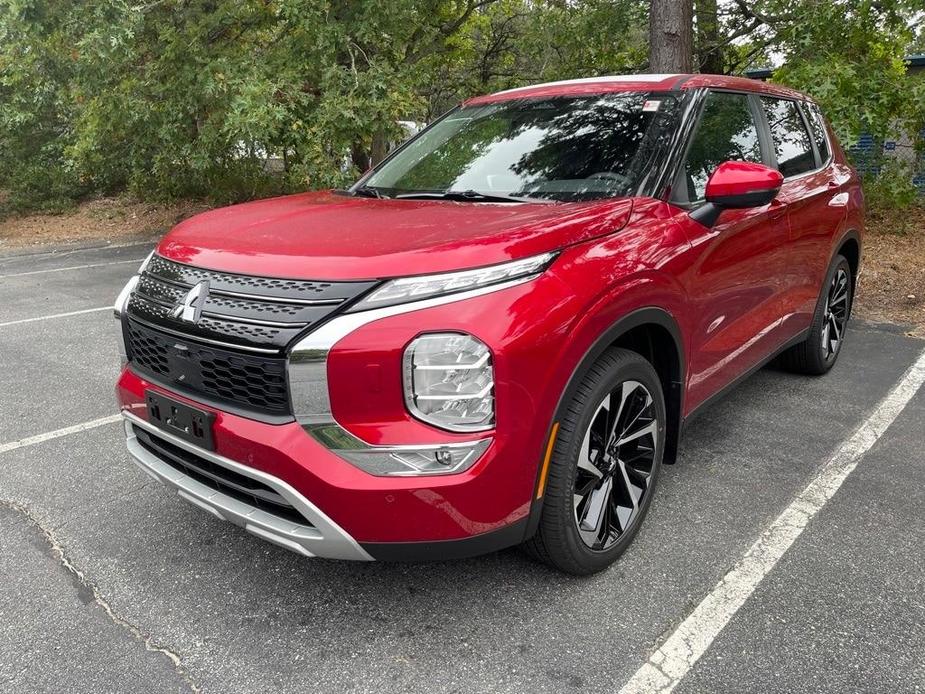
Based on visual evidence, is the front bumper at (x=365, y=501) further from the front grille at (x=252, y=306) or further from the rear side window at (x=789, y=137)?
the rear side window at (x=789, y=137)

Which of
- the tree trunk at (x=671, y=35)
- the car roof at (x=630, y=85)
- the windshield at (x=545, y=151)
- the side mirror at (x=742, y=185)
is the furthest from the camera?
the tree trunk at (x=671, y=35)

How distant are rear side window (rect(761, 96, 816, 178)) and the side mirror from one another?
1074 mm

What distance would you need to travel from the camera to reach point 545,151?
303 centimetres

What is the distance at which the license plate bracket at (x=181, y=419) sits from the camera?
2.21m

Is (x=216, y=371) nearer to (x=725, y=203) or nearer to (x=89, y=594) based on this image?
(x=89, y=594)

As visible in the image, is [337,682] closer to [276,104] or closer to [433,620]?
[433,620]

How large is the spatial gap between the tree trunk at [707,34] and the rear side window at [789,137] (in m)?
8.51

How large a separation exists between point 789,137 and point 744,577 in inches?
101

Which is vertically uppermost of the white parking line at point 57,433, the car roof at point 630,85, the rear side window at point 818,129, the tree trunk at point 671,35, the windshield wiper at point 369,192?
the tree trunk at point 671,35

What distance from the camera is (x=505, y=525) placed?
2104mm

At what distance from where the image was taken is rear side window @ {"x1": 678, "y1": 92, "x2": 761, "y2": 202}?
9.66ft

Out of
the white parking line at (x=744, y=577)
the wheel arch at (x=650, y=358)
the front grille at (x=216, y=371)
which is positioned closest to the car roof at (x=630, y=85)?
the wheel arch at (x=650, y=358)

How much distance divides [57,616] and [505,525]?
1.59 m

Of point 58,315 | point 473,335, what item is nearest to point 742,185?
point 473,335
